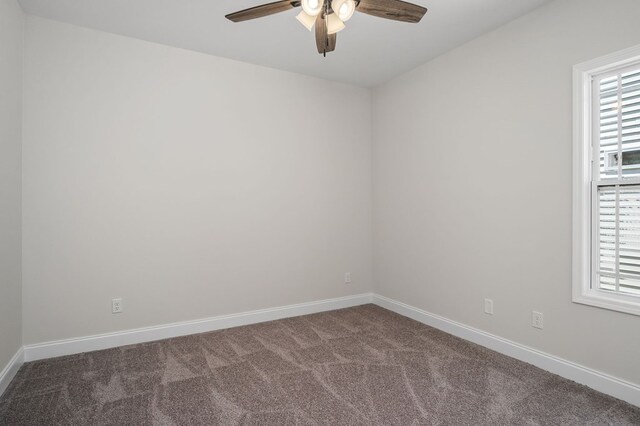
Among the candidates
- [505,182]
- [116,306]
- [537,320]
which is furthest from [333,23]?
[116,306]

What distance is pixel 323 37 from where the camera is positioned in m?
2.19

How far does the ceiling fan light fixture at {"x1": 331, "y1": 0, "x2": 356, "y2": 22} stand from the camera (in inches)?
74.0

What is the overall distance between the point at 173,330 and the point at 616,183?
149 inches

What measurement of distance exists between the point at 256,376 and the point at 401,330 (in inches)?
62.8

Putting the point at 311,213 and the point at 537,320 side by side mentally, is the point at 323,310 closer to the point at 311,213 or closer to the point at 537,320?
the point at 311,213

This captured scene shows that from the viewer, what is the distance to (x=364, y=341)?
320 cm

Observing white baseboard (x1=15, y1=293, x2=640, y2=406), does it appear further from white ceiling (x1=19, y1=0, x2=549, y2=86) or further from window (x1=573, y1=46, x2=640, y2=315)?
white ceiling (x1=19, y1=0, x2=549, y2=86)

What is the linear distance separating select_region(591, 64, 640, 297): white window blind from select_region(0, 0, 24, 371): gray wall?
4079 millimetres

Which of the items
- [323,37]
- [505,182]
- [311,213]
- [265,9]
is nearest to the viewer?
[265,9]

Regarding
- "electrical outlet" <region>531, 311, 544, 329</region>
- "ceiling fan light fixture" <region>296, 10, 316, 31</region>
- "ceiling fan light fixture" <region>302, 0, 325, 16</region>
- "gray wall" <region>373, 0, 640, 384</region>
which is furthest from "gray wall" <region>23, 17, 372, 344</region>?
"electrical outlet" <region>531, 311, 544, 329</region>

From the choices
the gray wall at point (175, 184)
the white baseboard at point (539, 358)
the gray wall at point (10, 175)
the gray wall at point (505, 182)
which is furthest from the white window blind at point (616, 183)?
the gray wall at point (10, 175)

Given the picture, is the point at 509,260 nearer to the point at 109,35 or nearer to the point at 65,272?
the point at 65,272

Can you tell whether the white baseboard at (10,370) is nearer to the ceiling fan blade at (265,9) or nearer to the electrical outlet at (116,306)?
the electrical outlet at (116,306)

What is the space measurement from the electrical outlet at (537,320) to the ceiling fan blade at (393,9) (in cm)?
234
